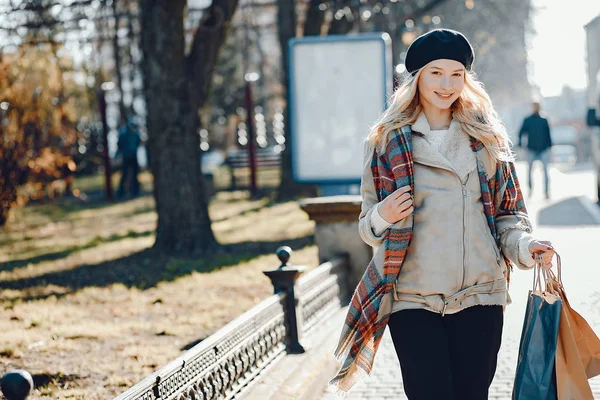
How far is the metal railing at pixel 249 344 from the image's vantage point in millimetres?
4684

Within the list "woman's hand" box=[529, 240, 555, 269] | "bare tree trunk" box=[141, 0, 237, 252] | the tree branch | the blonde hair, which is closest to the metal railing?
the blonde hair

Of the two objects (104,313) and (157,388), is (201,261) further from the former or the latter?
(157,388)

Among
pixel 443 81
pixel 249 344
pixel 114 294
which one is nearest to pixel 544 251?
pixel 443 81

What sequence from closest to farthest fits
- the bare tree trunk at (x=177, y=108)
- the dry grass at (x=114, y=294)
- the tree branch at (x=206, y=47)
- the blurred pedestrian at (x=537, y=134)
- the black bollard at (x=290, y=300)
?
1. the dry grass at (x=114, y=294)
2. the black bollard at (x=290, y=300)
3. the bare tree trunk at (x=177, y=108)
4. the tree branch at (x=206, y=47)
5. the blurred pedestrian at (x=537, y=134)

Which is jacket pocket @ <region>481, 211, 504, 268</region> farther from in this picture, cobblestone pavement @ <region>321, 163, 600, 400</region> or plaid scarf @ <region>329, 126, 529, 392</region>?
cobblestone pavement @ <region>321, 163, 600, 400</region>

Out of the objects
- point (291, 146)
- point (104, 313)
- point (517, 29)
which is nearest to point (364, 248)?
point (104, 313)

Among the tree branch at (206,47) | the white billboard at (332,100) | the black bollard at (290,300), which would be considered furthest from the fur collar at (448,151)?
the white billboard at (332,100)

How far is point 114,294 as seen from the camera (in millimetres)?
9875

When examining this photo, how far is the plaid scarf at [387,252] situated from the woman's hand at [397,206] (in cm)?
6

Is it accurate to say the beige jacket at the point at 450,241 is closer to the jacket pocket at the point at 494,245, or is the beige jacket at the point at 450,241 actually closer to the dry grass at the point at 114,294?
the jacket pocket at the point at 494,245

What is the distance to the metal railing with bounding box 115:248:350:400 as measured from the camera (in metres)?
4.68

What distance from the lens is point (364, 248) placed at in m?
9.91

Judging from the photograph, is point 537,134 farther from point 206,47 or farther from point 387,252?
point 387,252

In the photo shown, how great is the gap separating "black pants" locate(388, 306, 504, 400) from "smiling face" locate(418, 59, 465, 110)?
0.79 metres
